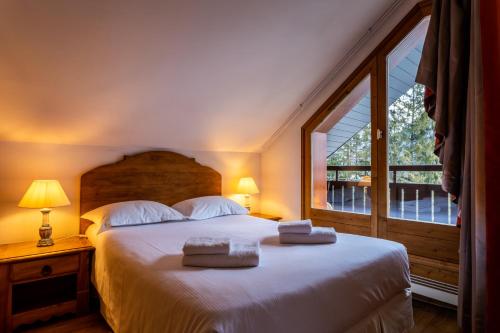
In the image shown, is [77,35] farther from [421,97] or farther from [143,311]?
[421,97]

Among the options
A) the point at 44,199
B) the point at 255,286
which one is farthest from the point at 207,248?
the point at 44,199

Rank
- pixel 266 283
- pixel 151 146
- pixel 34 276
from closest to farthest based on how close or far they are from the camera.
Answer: pixel 266 283 → pixel 34 276 → pixel 151 146

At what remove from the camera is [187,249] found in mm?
1530

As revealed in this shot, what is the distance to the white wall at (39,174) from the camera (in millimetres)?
2437

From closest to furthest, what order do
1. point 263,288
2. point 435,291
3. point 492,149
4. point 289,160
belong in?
1. point 263,288
2. point 492,149
3. point 435,291
4. point 289,160

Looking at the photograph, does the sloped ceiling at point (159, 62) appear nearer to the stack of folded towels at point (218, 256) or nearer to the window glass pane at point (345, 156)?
the window glass pane at point (345, 156)

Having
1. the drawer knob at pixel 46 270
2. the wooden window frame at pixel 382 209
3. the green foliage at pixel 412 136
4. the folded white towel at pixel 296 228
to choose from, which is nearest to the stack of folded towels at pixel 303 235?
the folded white towel at pixel 296 228

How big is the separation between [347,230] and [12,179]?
10.5 feet

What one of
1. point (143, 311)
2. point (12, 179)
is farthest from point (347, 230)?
point (12, 179)

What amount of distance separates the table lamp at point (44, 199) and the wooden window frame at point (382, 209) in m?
2.59

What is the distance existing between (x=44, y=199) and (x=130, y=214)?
0.65 meters

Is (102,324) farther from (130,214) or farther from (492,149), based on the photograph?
(492,149)

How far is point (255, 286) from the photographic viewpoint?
124 centimetres

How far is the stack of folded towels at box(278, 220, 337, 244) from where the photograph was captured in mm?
1958
